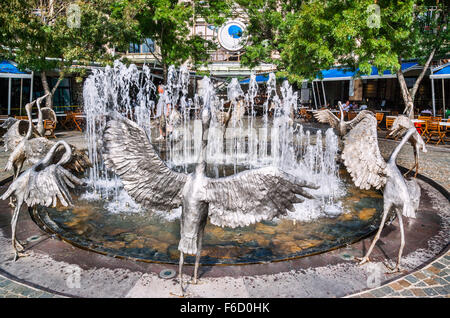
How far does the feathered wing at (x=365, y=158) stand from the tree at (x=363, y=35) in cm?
488

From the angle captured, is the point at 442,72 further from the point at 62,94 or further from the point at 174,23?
the point at 62,94

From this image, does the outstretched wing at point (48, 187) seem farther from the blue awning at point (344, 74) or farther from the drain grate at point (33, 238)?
the blue awning at point (344, 74)

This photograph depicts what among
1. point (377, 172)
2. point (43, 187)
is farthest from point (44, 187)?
point (377, 172)

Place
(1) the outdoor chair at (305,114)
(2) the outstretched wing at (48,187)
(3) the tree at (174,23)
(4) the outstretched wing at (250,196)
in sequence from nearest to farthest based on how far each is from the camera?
(4) the outstretched wing at (250,196) → (2) the outstretched wing at (48,187) → (3) the tree at (174,23) → (1) the outdoor chair at (305,114)

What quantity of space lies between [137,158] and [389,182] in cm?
318

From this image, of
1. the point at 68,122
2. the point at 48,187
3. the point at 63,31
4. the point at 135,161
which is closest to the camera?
the point at 135,161

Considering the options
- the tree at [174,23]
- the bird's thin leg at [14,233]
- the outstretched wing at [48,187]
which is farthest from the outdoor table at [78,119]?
the outstretched wing at [48,187]

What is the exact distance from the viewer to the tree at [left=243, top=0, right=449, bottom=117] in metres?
10.1

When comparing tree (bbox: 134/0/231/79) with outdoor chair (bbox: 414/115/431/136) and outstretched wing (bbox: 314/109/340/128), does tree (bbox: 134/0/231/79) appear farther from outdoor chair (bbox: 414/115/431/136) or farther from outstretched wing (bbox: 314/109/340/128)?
outdoor chair (bbox: 414/115/431/136)

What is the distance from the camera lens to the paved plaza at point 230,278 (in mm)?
3602

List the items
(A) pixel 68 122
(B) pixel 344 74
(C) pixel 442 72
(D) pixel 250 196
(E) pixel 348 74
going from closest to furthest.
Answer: (D) pixel 250 196, (C) pixel 442 72, (A) pixel 68 122, (B) pixel 344 74, (E) pixel 348 74

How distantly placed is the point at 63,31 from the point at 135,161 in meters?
12.1

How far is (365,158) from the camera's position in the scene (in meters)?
4.49
